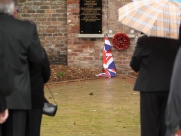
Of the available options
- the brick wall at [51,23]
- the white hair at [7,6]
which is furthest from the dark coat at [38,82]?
the brick wall at [51,23]

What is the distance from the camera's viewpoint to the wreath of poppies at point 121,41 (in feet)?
45.5

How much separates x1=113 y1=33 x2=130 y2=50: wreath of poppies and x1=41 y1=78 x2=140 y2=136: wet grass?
4.19 ft

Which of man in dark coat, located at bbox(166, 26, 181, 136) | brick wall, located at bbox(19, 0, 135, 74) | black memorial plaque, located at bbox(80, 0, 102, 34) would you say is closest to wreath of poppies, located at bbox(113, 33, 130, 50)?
brick wall, located at bbox(19, 0, 135, 74)

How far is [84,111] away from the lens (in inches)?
374

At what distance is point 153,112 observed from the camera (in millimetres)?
6285

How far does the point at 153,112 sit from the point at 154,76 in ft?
1.42

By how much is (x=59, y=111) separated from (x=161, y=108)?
3.49 metres

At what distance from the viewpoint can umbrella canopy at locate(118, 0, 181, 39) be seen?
612cm

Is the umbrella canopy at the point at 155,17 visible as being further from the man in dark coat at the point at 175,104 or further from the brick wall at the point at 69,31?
the brick wall at the point at 69,31

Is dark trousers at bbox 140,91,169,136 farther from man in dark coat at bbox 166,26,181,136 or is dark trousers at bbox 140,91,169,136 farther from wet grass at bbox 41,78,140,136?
man in dark coat at bbox 166,26,181,136

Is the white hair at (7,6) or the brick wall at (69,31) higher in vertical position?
the white hair at (7,6)

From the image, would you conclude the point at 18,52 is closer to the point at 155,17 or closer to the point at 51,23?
the point at 155,17

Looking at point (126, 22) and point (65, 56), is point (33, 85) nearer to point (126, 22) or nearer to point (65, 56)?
point (126, 22)

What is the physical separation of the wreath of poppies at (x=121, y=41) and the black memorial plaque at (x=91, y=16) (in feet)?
1.54
